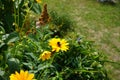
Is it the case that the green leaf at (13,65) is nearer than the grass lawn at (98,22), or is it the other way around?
the green leaf at (13,65)

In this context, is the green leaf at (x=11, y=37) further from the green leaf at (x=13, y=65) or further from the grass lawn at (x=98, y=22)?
the grass lawn at (x=98, y=22)

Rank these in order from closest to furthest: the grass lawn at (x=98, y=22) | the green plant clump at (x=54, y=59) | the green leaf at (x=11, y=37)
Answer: the green leaf at (x=11, y=37)
the green plant clump at (x=54, y=59)
the grass lawn at (x=98, y=22)

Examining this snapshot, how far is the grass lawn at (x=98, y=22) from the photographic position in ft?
17.8

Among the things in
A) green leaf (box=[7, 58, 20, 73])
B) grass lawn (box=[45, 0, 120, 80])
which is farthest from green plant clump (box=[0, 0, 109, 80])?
grass lawn (box=[45, 0, 120, 80])

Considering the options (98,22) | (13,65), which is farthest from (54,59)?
(98,22)

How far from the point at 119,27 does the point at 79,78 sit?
3.13m

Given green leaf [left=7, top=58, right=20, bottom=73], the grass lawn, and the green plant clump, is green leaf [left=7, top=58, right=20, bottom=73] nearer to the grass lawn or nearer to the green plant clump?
the green plant clump

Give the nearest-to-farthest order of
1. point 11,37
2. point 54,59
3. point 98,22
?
point 11,37 < point 54,59 < point 98,22

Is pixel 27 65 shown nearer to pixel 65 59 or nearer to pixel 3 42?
pixel 65 59

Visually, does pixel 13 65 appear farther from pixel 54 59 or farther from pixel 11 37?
pixel 54 59

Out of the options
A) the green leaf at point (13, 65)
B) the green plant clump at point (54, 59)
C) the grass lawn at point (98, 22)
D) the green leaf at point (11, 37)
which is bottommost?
the grass lawn at point (98, 22)

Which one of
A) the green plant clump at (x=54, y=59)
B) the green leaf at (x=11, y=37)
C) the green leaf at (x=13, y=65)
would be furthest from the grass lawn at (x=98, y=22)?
the green leaf at (x=11, y=37)

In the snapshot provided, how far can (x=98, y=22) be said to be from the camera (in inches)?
259

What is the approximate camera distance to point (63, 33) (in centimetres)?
527
